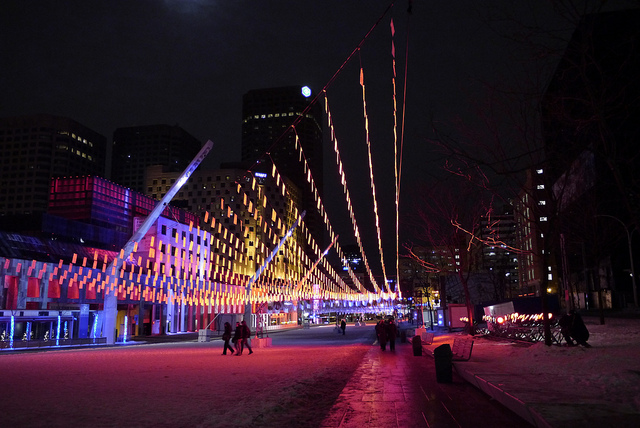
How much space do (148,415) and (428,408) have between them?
4.74 m

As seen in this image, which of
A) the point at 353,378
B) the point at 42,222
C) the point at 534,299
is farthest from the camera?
the point at 42,222

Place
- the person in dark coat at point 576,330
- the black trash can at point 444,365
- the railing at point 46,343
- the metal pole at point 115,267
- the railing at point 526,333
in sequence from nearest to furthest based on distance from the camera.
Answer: the black trash can at point 444,365 < the person in dark coat at point 576,330 < the railing at point 526,333 < the railing at point 46,343 < the metal pole at point 115,267

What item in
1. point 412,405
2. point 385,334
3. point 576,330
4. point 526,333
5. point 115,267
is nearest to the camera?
point 412,405

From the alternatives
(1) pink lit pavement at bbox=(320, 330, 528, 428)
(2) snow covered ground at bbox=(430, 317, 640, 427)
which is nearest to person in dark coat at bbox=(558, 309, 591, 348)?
(2) snow covered ground at bbox=(430, 317, 640, 427)

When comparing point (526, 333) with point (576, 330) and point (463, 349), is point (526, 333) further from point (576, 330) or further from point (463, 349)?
point (463, 349)

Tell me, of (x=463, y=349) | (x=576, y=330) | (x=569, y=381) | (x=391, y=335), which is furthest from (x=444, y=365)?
(x=391, y=335)

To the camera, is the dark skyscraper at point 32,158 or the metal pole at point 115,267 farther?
the dark skyscraper at point 32,158

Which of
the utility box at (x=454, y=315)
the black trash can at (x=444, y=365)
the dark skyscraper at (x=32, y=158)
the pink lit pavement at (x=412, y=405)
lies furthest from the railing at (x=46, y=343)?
the dark skyscraper at (x=32, y=158)

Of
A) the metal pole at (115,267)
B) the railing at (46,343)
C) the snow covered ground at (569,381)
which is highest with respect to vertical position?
the metal pole at (115,267)

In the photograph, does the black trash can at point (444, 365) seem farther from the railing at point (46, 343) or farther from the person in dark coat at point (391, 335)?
the railing at point (46, 343)

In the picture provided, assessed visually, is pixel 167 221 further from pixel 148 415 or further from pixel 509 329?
pixel 148 415

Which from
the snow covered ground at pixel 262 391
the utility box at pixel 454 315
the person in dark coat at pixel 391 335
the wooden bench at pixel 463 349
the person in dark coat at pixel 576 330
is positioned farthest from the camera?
the utility box at pixel 454 315

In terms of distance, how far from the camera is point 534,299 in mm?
41281

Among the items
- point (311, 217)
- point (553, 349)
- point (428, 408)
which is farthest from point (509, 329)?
point (311, 217)
